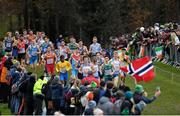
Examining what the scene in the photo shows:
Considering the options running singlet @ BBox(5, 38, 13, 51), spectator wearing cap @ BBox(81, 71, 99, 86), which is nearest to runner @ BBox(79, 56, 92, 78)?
spectator wearing cap @ BBox(81, 71, 99, 86)

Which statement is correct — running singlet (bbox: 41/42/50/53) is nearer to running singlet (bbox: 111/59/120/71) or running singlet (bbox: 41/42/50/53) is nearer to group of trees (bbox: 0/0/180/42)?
running singlet (bbox: 111/59/120/71)

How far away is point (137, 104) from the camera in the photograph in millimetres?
18500

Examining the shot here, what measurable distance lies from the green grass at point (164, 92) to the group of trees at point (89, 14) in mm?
17264

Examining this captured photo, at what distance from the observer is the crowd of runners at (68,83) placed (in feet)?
61.7

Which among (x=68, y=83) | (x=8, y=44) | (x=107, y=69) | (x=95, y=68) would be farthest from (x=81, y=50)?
(x=68, y=83)

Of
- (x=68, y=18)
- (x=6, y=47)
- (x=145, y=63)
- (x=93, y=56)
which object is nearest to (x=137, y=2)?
(x=68, y=18)

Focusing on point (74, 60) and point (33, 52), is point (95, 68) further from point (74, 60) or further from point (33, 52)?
point (33, 52)

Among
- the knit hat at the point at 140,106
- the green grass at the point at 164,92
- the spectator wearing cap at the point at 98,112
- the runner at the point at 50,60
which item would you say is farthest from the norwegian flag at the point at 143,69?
the runner at the point at 50,60

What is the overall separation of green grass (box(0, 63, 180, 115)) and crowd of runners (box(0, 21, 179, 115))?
140cm

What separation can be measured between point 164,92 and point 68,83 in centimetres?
646

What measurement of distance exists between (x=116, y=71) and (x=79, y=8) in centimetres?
2787

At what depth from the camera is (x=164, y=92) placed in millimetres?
30078

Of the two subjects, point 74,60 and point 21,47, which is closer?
point 74,60

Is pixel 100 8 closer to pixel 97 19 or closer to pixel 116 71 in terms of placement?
pixel 97 19
